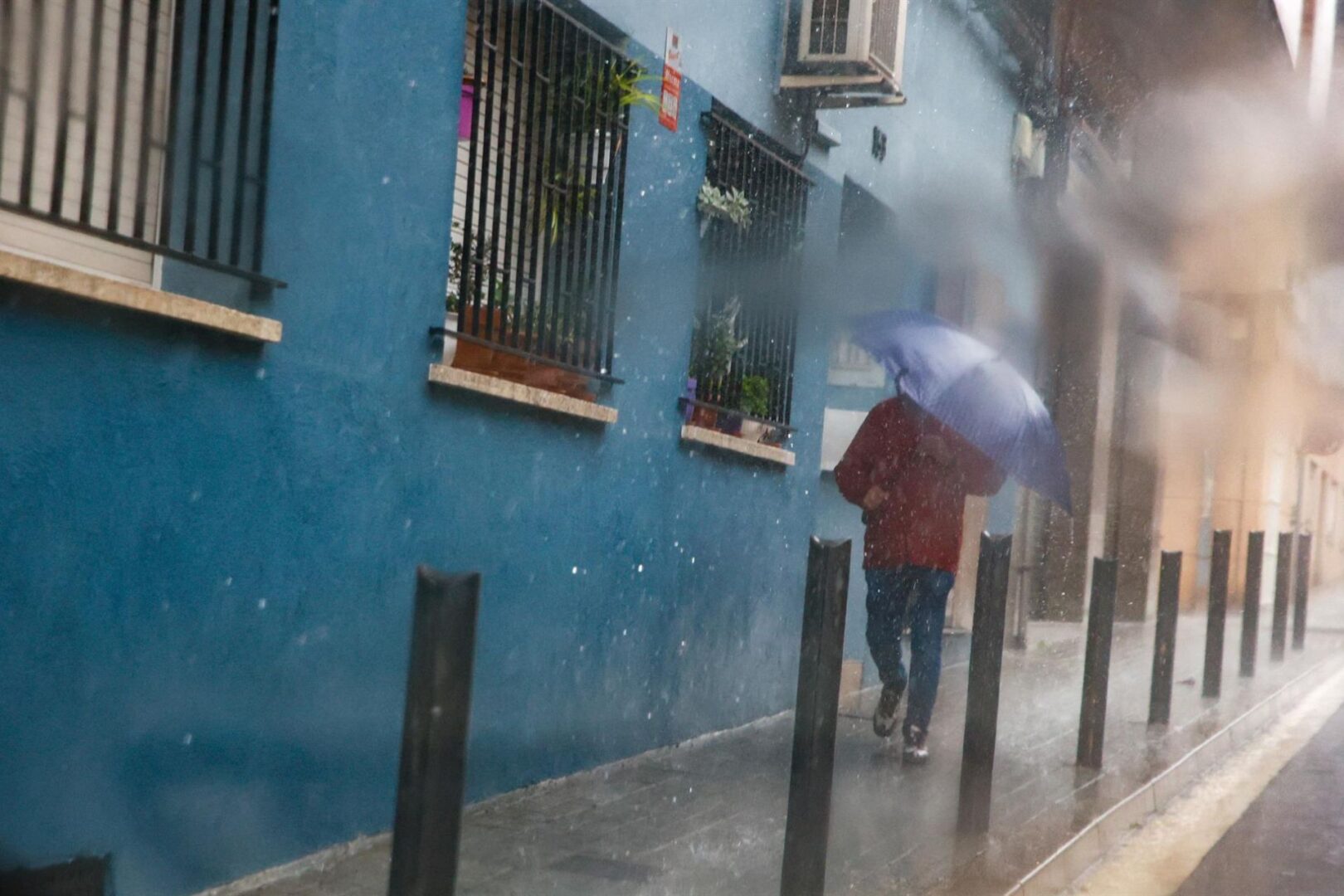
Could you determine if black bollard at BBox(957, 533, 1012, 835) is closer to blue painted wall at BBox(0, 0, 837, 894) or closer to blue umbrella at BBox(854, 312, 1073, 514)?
blue umbrella at BBox(854, 312, 1073, 514)

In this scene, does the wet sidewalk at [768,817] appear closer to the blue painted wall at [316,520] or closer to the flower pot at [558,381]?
the blue painted wall at [316,520]

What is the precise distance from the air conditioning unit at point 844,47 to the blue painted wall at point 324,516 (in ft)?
2.77

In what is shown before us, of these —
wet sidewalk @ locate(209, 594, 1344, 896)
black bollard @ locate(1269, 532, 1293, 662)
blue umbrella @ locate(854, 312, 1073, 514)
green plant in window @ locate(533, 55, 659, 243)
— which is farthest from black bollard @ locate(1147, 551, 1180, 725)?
black bollard @ locate(1269, 532, 1293, 662)

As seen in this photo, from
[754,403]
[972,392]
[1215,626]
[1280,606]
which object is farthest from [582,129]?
[1280,606]

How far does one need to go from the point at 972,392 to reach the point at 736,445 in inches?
47.9

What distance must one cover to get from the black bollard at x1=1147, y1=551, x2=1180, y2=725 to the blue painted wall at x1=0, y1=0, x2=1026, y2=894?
306 cm

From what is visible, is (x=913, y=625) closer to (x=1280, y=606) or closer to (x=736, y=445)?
(x=736, y=445)

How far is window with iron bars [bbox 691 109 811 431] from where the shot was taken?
748 centimetres

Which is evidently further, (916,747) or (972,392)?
(916,747)

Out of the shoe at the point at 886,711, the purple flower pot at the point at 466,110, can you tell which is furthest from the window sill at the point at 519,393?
the shoe at the point at 886,711

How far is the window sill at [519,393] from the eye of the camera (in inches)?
208

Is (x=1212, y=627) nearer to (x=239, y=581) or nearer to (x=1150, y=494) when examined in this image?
(x=239, y=581)

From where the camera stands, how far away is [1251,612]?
41.0 ft

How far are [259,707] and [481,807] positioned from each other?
1.38 meters
